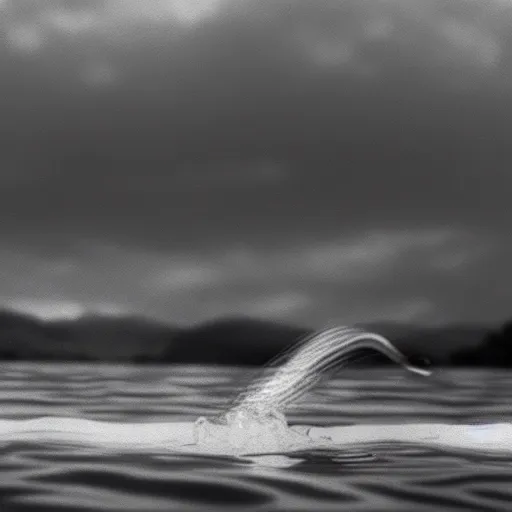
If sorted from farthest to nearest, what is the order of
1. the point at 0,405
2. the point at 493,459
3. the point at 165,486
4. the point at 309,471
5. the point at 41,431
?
1. the point at 0,405
2. the point at 41,431
3. the point at 493,459
4. the point at 309,471
5. the point at 165,486

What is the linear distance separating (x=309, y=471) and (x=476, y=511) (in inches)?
78.7

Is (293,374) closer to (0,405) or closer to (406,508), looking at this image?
(406,508)

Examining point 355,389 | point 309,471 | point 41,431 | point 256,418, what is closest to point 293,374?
point 256,418

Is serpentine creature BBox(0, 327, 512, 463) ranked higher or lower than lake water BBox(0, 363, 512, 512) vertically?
higher

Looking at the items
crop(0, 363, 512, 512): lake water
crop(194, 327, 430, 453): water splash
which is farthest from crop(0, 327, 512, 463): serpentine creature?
crop(0, 363, 512, 512): lake water

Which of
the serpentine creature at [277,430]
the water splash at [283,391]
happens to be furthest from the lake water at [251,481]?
the water splash at [283,391]

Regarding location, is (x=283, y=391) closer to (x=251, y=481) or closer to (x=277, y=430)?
(x=277, y=430)

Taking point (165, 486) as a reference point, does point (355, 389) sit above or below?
above

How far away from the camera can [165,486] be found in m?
8.76

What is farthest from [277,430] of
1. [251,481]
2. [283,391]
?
[251,481]

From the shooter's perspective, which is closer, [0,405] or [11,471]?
[11,471]

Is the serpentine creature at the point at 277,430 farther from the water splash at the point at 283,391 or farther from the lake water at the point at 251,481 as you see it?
the lake water at the point at 251,481

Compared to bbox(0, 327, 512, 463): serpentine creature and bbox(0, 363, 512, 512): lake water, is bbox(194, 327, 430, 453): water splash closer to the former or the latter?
bbox(0, 327, 512, 463): serpentine creature

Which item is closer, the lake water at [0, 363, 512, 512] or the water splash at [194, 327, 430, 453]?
the lake water at [0, 363, 512, 512]
